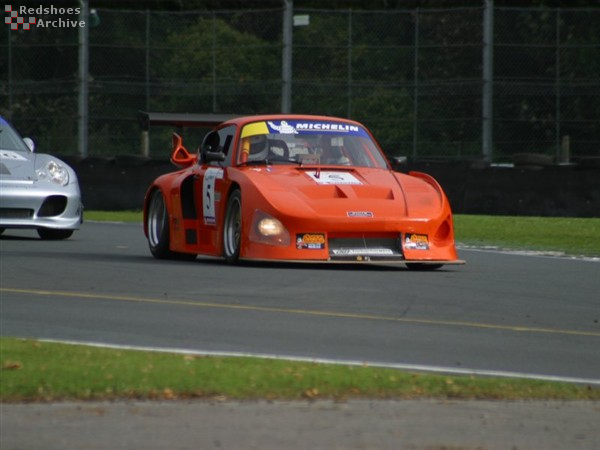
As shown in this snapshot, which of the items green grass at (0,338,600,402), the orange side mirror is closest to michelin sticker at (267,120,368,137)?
the orange side mirror

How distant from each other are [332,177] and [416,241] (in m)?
0.97

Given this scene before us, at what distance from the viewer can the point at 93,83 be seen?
1078 inches

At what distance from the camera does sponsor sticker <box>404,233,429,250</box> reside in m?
12.0

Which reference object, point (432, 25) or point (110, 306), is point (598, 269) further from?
point (432, 25)

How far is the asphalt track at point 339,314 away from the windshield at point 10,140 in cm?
281

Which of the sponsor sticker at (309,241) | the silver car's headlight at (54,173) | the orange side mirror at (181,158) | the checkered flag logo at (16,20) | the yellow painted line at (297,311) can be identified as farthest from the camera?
the checkered flag logo at (16,20)

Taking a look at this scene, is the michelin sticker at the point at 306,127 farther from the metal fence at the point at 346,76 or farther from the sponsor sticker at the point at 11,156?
the metal fence at the point at 346,76

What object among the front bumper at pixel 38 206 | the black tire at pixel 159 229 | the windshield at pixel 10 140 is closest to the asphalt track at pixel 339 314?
the black tire at pixel 159 229

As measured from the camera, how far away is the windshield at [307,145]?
1302 centimetres

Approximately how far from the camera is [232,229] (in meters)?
12.6

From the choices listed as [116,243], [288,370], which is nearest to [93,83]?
[116,243]

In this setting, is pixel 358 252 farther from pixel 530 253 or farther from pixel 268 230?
pixel 530 253

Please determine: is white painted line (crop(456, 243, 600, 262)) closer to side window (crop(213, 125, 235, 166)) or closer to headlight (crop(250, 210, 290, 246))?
side window (crop(213, 125, 235, 166))

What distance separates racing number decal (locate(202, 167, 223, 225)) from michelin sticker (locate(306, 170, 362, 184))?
89 centimetres
